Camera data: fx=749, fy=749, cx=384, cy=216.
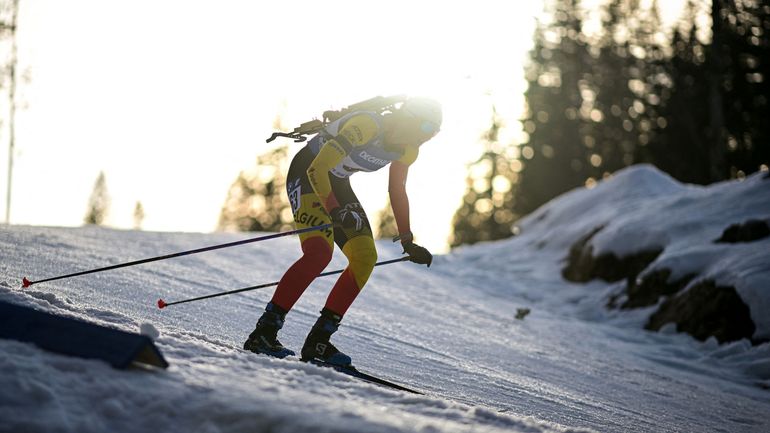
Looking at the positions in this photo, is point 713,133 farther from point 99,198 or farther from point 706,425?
point 99,198

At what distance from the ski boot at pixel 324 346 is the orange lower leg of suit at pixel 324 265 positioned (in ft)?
0.22

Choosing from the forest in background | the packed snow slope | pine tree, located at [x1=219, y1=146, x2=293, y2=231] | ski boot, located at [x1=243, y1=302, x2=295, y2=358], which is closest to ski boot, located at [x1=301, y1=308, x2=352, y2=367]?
ski boot, located at [x1=243, y1=302, x2=295, y2=358]

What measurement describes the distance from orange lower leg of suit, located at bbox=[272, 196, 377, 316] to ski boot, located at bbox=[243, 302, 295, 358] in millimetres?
60

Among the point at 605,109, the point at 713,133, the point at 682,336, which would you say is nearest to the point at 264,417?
the point at 682,336

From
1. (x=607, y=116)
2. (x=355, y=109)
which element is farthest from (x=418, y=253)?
(x=607, y=116)

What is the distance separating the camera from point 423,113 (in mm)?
4719

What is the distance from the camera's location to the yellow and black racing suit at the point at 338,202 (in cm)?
451

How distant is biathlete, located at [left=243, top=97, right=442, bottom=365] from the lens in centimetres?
450

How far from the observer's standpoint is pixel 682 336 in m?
10.6

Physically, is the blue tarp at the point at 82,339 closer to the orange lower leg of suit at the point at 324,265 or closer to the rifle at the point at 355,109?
the orange lower leg of suit at the point at 324,265

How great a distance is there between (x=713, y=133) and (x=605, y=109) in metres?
12.3

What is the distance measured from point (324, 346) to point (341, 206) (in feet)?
2.82

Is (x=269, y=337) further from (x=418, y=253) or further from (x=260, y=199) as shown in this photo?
(x=260, y=199)

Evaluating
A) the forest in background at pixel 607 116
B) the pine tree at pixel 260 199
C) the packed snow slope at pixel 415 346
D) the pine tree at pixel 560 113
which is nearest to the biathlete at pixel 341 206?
the packed snow slope at pixel 415 346
